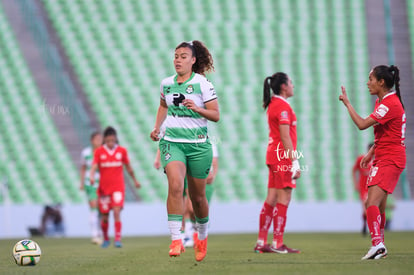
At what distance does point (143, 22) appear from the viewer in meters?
22.5

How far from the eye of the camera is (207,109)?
6.95 m

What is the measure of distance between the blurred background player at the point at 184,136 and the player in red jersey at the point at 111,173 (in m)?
4.95

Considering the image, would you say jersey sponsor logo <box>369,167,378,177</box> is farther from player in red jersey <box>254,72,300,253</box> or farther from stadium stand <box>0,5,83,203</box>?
stadium stand <box>0,5,83,203</box>

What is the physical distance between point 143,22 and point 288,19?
4.33m

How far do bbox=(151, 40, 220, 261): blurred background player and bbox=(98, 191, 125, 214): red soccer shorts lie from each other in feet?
16.3

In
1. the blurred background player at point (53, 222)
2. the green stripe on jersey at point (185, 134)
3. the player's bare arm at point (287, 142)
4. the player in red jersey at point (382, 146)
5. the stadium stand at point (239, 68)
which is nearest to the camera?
the green stripe on jersey at point (185, 134)

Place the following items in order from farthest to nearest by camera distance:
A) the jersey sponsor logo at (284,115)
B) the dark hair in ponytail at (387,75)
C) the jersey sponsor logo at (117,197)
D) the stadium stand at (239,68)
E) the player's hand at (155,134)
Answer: the stadium stand at (239,68)
the jersey sponsor logo at (117,197)
the jersey sponsor logo at (284,115)
the dark hair in ponytail at (387,75)
the player's hand at (155,134)

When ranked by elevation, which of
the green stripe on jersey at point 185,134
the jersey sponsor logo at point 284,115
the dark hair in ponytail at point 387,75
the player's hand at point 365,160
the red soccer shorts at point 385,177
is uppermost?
the dark hair in ponytail at point 387,75

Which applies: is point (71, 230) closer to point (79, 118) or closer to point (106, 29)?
point (79, 118)

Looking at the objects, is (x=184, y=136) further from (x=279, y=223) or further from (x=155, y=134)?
(x=279, y=223)

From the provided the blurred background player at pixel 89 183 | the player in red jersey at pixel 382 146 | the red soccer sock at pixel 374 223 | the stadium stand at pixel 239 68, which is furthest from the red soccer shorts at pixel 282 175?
the stadium stand at pixel 239 68

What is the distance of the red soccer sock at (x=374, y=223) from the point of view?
23.8 feet

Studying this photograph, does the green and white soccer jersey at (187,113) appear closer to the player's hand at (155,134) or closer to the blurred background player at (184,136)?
the blurred background player at (184,136)

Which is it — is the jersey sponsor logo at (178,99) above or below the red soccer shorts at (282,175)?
above
